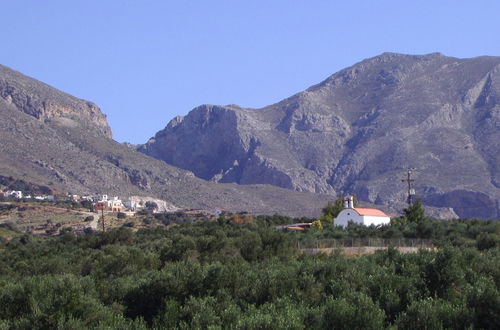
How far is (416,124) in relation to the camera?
198875 mm

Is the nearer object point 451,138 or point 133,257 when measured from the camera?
point 133,257

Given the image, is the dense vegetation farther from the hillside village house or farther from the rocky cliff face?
the rocky cliff face

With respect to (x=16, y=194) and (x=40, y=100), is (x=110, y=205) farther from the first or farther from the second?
(x=40, y=100)

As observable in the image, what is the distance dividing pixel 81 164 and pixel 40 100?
1013 inches

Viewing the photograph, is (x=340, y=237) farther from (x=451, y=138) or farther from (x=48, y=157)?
(x=451, y=138)

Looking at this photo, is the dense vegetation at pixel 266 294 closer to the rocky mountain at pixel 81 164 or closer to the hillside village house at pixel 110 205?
the hillside village house at pixel 110 205

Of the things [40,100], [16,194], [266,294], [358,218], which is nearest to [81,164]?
[16,194]

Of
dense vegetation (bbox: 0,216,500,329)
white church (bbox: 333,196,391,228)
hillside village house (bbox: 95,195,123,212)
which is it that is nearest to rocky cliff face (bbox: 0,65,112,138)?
hillside village house (bbox: 95,195,123,212)

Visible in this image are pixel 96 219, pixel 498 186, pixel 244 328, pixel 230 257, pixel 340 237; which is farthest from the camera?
pixel 498 186

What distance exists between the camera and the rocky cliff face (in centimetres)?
15600

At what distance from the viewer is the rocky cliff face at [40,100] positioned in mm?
156000

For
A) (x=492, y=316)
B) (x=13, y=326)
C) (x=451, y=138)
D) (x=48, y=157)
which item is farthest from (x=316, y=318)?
(x=451, y=138)

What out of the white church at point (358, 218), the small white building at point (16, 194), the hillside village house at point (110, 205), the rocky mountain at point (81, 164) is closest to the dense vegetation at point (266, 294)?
the white church at point (358, 218)

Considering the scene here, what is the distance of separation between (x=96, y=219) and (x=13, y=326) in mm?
77533
